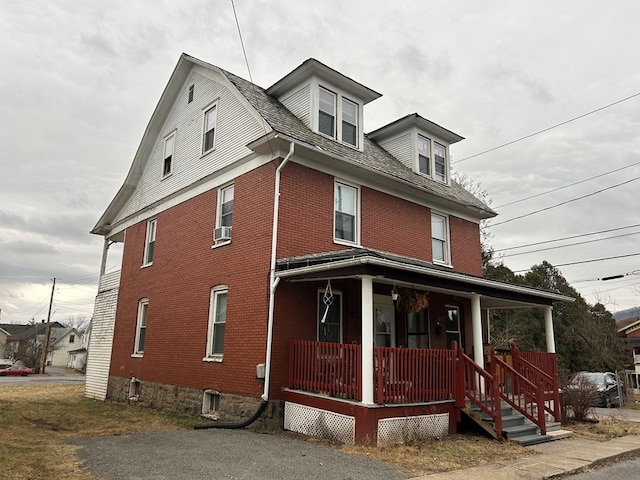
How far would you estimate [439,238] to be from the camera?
578 inches

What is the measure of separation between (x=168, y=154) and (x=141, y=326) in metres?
5.56

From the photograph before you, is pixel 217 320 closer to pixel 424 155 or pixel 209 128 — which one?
pixel 209 128

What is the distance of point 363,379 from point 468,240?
8786mm

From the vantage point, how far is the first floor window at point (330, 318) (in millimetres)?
10727

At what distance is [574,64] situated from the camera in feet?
42.0

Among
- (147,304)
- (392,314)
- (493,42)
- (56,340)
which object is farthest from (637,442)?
(56,340)

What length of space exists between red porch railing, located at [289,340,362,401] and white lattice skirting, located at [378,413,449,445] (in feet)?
2.28

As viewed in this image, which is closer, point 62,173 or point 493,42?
point 493,42

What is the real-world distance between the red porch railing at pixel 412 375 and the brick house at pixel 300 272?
3cm

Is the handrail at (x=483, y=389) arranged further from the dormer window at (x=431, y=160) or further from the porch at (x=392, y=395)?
the dormer window at (x=431, y=160)

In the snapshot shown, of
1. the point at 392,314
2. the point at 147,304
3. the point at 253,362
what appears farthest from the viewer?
the point at 147,304

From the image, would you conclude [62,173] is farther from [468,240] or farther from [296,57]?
[468,240]

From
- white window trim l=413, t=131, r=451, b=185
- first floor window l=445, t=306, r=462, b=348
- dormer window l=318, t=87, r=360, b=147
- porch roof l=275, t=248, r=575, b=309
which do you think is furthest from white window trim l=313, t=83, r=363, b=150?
first floor window l=445, t=306, r=462, b=348

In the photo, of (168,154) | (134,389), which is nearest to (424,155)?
(168,154)
